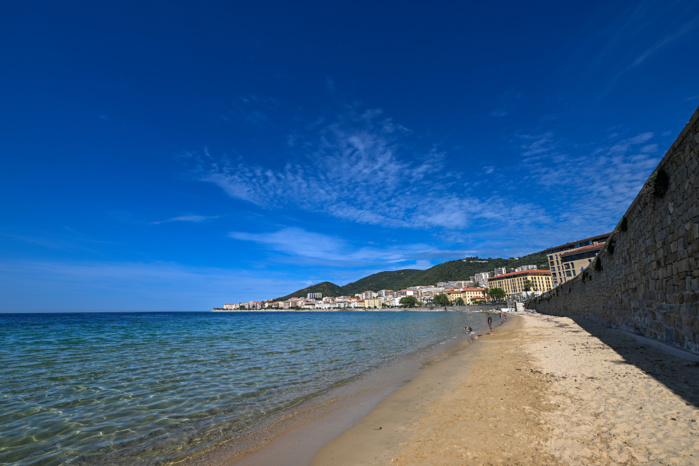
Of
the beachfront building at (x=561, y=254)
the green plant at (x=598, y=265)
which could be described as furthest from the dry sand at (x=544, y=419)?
the beachfront building at (x=561, y=254)

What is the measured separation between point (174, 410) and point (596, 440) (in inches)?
365

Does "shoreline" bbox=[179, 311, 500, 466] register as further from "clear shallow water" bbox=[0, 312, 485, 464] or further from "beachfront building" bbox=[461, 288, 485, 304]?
"beachfront building" bbox=[461, 288, 485, 304]

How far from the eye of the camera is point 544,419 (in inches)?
227

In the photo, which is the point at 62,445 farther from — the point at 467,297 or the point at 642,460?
the point at 467,297

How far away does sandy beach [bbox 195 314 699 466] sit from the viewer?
4.48m

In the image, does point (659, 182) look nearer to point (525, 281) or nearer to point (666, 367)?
point (666, 367)

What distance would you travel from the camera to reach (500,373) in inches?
412

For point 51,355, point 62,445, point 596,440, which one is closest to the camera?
point 596,440

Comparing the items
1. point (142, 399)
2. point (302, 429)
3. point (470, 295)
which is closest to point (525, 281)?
point (470, 295)

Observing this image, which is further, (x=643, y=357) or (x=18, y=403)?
(x=643, y=357)

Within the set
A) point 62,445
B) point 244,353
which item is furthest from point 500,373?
point 244,353

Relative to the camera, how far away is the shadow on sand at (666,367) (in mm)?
6297

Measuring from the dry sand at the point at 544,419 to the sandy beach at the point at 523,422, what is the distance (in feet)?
0.06

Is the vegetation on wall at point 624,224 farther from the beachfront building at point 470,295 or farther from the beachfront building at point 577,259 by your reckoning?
the beachfront building at point 470,295
